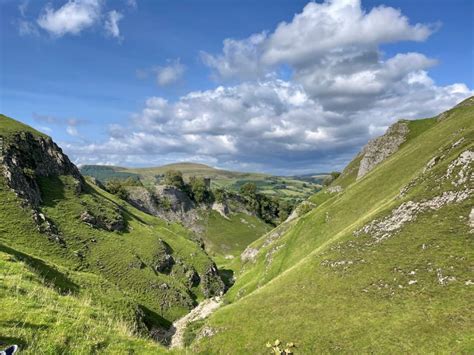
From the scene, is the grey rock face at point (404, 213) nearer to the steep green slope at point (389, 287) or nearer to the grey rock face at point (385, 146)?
the steep green slope at point (389, 287)

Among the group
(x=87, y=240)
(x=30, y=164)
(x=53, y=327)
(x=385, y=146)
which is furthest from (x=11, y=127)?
(x=385, y=146)

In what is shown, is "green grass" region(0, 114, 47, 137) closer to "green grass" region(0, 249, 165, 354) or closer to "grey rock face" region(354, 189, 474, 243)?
"green grass" region(0, 249, 165, 354)

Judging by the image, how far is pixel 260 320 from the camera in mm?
51062

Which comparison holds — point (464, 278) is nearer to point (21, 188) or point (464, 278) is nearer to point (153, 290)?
point (153, 290)

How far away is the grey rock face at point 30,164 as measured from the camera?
76438 millimetres

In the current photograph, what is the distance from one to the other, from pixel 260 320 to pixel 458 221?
3354cm

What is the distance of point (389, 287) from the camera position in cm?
4175

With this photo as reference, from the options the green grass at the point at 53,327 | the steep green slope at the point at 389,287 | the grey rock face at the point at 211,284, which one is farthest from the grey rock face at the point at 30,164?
the green grass at the point at 53,327

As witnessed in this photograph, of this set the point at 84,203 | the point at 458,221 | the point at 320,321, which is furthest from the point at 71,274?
the point at 458,221

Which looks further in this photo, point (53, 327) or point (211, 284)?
point (211, 284)

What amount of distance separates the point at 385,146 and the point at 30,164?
398 ft

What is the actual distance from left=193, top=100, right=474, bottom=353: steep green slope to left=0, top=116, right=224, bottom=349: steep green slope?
2206cm

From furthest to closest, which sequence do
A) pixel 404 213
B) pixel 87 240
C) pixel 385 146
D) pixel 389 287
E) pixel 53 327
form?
pixel 385 146
pixel 87 240
pixel 404 213
pixel 389 287
pixel 53 327

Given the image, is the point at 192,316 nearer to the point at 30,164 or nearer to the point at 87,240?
the point at 87,240
